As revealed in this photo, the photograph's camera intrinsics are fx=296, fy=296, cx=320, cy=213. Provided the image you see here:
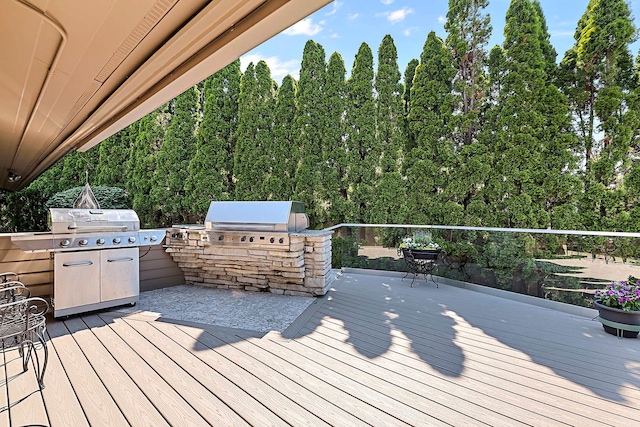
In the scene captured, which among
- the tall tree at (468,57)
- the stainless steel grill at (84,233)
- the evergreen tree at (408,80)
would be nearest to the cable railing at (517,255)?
the tall tree at (468,57)

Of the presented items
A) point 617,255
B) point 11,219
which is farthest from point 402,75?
point 11,219

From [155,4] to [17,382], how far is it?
258cm

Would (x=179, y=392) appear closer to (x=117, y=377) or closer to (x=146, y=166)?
(x=117, y=377)

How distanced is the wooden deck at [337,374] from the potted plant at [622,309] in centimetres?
10

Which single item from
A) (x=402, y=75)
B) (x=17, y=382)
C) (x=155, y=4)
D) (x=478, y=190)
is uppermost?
(x=402, y=75)

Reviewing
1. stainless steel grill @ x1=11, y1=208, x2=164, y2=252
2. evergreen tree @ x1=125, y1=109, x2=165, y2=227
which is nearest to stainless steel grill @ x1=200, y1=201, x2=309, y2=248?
stainless steel grill @ x1=11, y1=208, x2=164, y2=252

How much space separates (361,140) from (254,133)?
2.63 meters

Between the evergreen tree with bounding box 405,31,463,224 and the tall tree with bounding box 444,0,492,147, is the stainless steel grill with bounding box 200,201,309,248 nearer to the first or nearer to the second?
the evergreen tree with bounding box 405,31,463,224

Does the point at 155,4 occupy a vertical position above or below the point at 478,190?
above

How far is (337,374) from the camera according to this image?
2084 mm

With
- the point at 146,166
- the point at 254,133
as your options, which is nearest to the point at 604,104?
the point at 254,133

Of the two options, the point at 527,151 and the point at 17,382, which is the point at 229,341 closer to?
the point at 17,382

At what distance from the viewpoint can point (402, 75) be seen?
21.8 feet

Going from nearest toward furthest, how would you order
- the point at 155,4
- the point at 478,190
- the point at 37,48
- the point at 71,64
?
1. the point at 155,4
2. the point at 37,48
3. the point at 71,64
4. the point at 478,190
